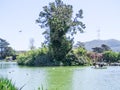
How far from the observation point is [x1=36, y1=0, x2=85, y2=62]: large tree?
52.9m

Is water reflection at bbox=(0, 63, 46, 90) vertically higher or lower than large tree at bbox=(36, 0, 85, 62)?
lower

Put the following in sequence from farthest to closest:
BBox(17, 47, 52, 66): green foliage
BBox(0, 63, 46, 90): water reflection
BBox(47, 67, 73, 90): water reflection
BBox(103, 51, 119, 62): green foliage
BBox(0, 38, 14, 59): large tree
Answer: BBox(0, 38, 14, 59): large tree
BBox(103, 51, 119, 62): green foliage
BBox(17, 47, 52, 66): green foliage
BBox(0, 63, 46, 90): water reflection
BBox(47, 67, 73, 90): water reflection

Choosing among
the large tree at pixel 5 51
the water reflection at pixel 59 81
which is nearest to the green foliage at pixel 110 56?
the water reflection at pixel 59 81

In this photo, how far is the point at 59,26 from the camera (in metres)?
53.1

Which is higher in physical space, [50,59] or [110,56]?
[110,56]

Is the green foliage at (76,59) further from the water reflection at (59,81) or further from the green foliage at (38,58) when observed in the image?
the water reflection at (59,81)

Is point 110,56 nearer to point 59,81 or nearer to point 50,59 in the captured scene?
point 50,59

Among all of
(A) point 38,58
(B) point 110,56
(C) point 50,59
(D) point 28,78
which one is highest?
(B) point 110,56

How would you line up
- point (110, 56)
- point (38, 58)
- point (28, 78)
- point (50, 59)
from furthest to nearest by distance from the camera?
point (110, 56), point (38, 58), point (50, 59), point (28, 78)

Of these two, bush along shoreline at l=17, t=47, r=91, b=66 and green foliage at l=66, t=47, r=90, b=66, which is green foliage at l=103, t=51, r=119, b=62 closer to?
bush along shoreline at l=17, t=47, r=91, b=66

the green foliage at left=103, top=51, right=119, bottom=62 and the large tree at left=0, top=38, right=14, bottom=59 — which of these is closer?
the green foliage at left=103, top=51, right=119, bottom=62

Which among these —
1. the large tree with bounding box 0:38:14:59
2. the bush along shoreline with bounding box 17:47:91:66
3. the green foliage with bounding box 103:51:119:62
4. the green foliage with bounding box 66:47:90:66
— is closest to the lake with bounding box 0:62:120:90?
the bush along shoreline with bounding box 17:47:91:66

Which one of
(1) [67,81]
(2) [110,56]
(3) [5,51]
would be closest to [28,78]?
(1) [67,81]

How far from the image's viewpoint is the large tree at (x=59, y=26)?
52906 mm
